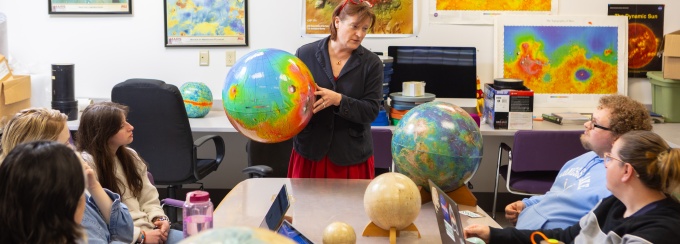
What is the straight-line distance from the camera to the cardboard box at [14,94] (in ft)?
16.4

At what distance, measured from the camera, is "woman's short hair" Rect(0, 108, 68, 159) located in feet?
9.12

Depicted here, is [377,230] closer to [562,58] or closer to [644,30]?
[562,58]

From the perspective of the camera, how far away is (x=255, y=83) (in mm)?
3008

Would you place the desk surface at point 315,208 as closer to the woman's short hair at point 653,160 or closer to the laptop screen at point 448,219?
the laptop screen at point 448,219

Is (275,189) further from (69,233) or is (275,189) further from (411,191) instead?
(69,233)

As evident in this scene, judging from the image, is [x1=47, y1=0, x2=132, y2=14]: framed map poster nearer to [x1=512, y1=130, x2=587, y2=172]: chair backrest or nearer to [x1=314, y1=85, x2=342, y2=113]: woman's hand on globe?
[x1=512, y1=130, x2=587, y2=172]: chair backrest

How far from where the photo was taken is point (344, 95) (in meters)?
3.40

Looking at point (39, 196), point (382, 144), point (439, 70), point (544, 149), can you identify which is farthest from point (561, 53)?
point (39, 196)

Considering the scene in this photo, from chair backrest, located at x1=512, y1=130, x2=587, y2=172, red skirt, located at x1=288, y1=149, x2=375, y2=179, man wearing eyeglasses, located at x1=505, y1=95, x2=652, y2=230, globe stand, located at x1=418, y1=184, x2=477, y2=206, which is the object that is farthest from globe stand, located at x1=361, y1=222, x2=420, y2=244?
chair backrest, located at x1=512, y1=130, x2=587, y2=172

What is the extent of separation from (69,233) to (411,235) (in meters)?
→ 1.16

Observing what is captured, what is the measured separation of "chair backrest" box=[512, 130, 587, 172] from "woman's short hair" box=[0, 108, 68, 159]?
268cm

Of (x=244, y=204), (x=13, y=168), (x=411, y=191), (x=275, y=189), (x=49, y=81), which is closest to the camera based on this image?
(x=13, y=168)

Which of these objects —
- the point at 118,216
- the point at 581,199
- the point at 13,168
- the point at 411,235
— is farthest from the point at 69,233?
the point at 581,199

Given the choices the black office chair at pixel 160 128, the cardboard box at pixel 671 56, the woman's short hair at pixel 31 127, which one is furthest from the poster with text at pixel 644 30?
the woman's short hair at pixel 31 127
